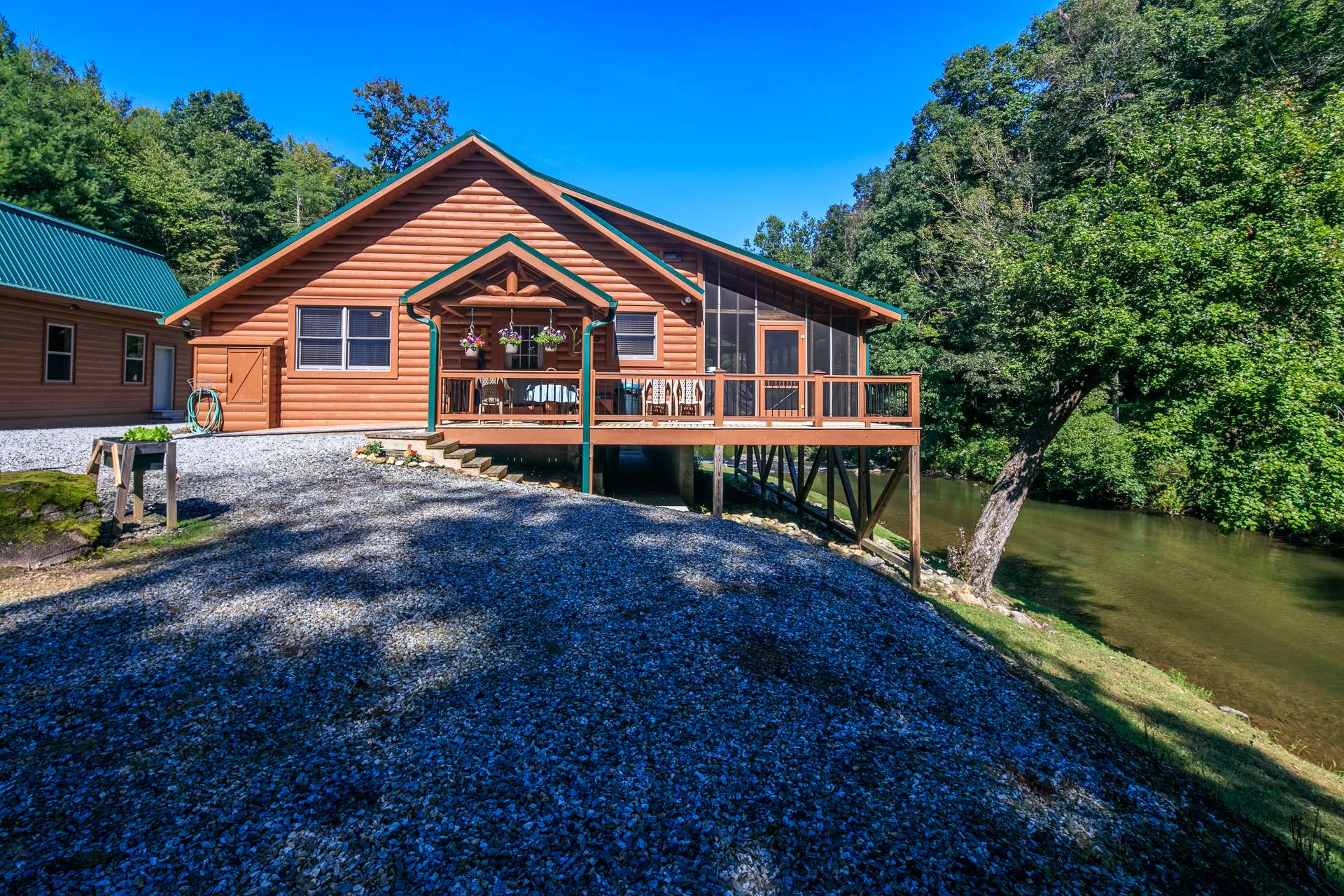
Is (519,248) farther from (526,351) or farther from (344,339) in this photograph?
(344,339)

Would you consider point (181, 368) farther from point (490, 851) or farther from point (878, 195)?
point (878, 195)

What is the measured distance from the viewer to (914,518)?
33.7ft

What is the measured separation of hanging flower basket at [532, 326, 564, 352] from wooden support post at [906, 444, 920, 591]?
6.74 meters

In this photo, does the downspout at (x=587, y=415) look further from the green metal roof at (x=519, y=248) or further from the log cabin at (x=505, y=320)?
the log cabin at (x=505, y=320)

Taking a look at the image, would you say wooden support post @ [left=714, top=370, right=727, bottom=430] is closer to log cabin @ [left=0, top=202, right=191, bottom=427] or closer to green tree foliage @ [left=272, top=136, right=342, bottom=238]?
log cabin @ [left=0, top=202, right=191, bottom=427]

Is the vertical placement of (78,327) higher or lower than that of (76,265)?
lower

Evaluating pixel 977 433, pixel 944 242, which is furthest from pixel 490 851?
pixel 944 242

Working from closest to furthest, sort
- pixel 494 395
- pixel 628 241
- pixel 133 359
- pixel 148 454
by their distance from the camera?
pixel 148 454, pixel 494 395, pixel 628 241, pixel 133 359

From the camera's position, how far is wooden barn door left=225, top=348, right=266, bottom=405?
1259 centimetres

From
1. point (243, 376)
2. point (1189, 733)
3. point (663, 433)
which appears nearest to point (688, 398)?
point (663, 433)

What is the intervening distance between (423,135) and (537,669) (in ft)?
136

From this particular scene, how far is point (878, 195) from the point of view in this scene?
35875 millimetres

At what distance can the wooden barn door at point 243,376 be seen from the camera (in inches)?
496

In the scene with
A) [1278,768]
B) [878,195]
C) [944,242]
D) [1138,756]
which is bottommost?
[1278,768]
